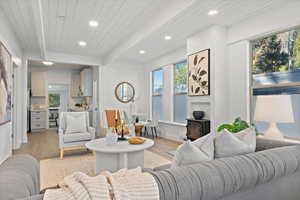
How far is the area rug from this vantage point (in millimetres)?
2701

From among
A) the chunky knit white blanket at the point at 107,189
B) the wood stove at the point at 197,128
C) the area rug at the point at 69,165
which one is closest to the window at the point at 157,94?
the wood stove at the point at 197,128

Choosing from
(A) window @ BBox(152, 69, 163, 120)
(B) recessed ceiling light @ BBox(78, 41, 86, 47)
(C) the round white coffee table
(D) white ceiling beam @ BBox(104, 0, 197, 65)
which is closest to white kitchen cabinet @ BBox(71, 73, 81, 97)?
(B) recessed ceiling light @ BBox(78, 41, 86, 47)

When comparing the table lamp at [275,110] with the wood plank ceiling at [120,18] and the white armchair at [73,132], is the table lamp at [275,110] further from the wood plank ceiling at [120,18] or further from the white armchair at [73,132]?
the white armchair at [73,132]

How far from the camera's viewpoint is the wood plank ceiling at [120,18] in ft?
9.37

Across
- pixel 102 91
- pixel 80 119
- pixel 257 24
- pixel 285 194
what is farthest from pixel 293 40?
pixel 102 91

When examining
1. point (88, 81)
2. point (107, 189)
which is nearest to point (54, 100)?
point (88, 81)

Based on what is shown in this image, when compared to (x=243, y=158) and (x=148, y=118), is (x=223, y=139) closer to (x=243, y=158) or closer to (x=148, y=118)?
(x=243, y=158)

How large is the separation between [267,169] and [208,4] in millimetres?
2529

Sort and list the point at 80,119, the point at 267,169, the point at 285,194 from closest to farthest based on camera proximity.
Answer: the point at 267,169
the point at 285,194
the point at 80,119

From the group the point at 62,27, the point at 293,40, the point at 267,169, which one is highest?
the point at 62,27

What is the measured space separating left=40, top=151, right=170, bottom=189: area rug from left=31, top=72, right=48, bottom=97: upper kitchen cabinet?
5194mm

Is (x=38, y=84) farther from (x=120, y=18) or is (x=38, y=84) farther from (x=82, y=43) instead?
(x=120, y=18)

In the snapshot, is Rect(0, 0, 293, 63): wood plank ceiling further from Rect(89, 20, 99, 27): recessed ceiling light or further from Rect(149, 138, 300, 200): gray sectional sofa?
Rect(149, 138, 300, 200): gray sectional sofa

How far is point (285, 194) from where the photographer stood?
136cm
